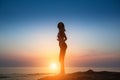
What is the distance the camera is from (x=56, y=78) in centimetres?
2256

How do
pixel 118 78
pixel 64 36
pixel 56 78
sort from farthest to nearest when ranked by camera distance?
pixel 64 36
pixel 56 78
pixel 118 78

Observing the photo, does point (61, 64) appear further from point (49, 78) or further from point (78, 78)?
point (78, 78)

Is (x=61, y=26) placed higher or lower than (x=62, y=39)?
higher

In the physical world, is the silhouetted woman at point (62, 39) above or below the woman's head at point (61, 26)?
below

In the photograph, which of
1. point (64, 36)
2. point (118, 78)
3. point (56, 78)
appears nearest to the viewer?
point (118, 78)

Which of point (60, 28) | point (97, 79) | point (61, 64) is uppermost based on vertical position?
point (60, 28)

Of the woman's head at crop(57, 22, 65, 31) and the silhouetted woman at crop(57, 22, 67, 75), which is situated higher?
the woman's head at crop(57, 22, 65, 31)

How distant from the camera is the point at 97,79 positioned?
20953mm

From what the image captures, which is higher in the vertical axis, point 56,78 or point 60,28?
point 60,28

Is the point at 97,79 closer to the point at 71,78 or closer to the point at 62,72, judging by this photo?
the point at 71,78

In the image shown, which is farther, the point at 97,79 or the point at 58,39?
the point at 58,39

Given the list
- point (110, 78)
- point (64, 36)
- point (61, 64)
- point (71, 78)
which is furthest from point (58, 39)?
point (110, 78)

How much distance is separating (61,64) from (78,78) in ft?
13.2

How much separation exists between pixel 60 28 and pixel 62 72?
14.9 feet
